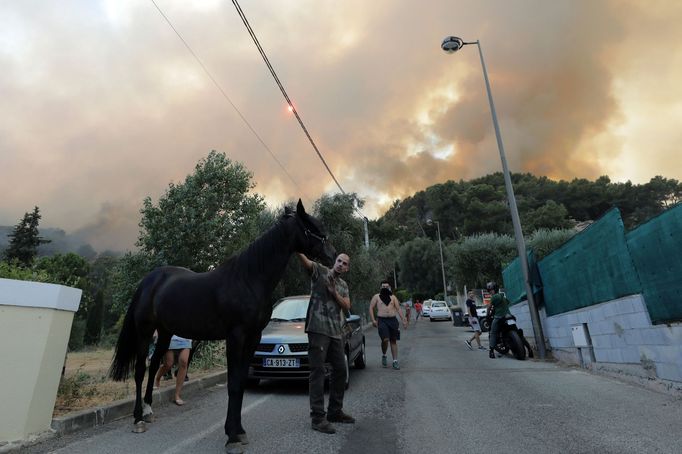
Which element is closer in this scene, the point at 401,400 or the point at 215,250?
the point at 401,400

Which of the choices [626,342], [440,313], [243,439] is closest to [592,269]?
[626,342]

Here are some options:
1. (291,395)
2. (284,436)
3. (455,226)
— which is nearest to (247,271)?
(284,436)

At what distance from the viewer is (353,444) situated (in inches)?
150

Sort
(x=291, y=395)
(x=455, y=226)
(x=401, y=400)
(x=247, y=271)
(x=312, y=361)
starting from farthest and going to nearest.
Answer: (x=455, y=226), (x=291, y=395), (x=401, y=400), (x=312, y=361), (x=247, y=271)

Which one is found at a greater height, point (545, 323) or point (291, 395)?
point (545, 323)

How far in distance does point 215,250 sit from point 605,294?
489 inches

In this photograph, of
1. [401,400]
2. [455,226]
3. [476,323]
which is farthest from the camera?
[455,226]

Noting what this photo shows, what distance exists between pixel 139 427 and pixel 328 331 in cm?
230

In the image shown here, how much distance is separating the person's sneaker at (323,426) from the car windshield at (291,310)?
10.7 ft

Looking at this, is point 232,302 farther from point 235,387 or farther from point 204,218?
point 204,218

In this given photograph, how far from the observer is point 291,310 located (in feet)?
26.0

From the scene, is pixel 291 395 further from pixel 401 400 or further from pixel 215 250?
pixel 215 250

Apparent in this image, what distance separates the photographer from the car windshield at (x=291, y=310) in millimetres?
7602

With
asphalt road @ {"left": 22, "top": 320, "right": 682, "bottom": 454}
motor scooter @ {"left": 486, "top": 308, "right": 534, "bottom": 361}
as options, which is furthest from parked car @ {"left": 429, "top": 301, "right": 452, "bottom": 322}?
asphalt road @ {"left": 22, "top": 320, "right": 682, "bottom": 454}
